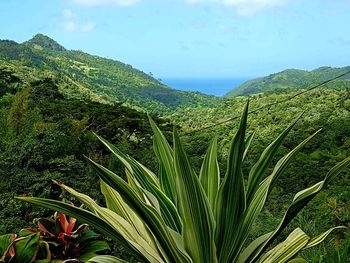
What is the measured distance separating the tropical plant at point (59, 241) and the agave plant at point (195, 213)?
31 cm

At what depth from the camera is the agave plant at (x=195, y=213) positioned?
132 cm

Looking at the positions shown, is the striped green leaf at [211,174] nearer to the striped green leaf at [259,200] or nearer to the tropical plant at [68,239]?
the striped green leaf at [259,200]

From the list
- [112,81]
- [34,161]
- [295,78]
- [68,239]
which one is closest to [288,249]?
[68,239]

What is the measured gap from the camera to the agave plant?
4.32ft

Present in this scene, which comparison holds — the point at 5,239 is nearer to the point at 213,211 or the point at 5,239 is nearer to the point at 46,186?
the point at 213,211

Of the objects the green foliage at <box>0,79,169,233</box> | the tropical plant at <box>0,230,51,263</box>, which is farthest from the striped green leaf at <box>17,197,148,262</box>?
the green foliage at <box>0,79,169,233</box>

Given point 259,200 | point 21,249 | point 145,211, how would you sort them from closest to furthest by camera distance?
point 145,211 < point 259,200 < point 21,249

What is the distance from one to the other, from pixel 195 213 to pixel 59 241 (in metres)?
0.78

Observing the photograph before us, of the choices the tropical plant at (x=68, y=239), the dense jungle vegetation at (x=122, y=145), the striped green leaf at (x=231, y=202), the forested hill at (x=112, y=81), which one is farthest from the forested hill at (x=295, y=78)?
the striped green leaf at (x=231, y=202)

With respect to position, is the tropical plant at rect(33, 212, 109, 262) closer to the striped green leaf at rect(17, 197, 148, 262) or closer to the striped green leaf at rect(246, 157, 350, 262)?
the striped green leaf at rect(17, 197, 148, 262)

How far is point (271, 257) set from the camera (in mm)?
1499

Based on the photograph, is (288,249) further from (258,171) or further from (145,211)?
(145,211)

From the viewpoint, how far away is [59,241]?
1.88 metres

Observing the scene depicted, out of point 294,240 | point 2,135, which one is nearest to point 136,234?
point 294,240
